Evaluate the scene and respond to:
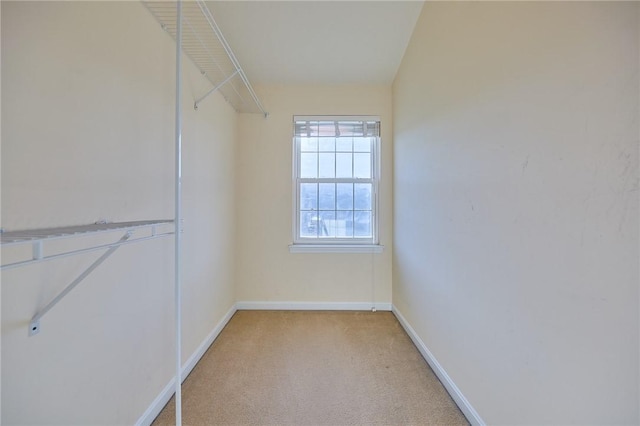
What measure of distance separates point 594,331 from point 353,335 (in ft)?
5.89

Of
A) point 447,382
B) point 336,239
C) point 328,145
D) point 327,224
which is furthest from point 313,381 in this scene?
point 328,145

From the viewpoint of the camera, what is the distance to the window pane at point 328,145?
9.61 ft

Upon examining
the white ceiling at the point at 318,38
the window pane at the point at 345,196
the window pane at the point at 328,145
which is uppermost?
the white ceiling at the point at 318,38

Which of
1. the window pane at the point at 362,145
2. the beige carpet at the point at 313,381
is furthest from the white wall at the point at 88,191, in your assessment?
the window pane at the point at 362,145

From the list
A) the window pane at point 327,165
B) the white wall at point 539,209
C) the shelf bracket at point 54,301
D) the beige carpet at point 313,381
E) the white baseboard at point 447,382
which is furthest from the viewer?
the window pane at point 327,165

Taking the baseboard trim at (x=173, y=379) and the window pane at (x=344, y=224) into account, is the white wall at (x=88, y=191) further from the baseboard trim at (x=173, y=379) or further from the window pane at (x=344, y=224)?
the window pane at (x=344, y=224)

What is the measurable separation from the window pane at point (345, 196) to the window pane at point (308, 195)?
0.27 meters

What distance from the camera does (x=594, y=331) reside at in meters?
0.73

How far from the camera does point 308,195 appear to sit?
2.94m

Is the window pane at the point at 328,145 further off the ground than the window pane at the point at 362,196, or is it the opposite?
the window pane at the point at 328,145

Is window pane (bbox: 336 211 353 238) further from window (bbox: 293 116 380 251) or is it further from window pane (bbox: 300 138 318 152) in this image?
window pane (bbox: 300 138 318 152)

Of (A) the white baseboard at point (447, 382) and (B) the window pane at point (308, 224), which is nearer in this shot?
(A) the white baseboard at point (447, 382)

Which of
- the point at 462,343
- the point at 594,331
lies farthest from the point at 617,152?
the point at 462,343

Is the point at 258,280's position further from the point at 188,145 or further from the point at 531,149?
the point at 531,149
